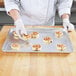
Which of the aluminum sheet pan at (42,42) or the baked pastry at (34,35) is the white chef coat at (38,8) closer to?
the aluminum sheet pan at (42,42)

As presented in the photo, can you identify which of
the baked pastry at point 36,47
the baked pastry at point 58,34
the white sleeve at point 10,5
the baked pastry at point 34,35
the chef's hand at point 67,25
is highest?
the white sleeve at point 10,5

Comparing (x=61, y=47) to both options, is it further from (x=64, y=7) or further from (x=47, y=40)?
(x=64, y=7)

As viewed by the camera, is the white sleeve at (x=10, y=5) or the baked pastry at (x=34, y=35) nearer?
the baked pastry at (x=34, y=35)

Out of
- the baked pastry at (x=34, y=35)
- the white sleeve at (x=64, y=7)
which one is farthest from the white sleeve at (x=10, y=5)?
the white sleeve at (x=64, y=7)

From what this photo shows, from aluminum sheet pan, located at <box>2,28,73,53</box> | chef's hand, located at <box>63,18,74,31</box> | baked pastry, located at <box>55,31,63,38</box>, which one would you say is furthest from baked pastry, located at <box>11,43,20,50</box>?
chef's hand, located at <box>63,18,74,31</box>

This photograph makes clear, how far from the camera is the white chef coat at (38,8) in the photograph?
1.87 metres

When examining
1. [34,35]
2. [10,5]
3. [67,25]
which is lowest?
[34,35]

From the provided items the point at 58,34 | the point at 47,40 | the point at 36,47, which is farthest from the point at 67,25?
the point at 36,47

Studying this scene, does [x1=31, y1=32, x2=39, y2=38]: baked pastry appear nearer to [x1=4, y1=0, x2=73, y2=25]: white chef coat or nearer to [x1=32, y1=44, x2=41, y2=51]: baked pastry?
[x1=32, y1=44, x2=41, y2=51]: baked pastry

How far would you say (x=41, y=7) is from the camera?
1.90m

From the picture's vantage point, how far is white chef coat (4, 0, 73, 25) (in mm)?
1871

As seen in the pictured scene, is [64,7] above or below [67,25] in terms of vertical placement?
above

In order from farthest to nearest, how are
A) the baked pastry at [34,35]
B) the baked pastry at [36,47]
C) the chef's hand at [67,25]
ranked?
the chef's hand at [67,25]
the baked pastry at [34,35]
the baked pastry at [36,47]

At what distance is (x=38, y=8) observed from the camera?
1.90 m
